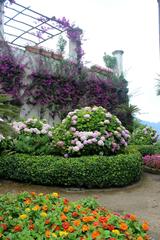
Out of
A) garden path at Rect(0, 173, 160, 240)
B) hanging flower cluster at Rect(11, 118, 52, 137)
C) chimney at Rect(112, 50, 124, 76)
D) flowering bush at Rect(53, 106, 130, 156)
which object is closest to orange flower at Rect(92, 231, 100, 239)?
Answer: garden path at Rect(0, 173, 160, 240)

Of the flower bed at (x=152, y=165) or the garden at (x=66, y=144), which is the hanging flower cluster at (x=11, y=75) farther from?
the flower bed at (x=152, y=165)

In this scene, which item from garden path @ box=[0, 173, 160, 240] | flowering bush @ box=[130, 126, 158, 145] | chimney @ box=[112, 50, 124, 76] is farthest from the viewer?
chimney @ box=[112, 50, 124, 76]

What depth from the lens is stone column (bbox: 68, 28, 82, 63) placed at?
13.4 metres

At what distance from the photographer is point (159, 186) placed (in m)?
8.06

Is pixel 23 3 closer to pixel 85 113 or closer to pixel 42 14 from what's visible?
pixel 42 14

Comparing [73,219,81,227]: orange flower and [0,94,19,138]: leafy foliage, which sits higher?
[0,94,19,138]: leafy foliage

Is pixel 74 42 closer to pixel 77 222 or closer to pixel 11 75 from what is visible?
pixel 11 75

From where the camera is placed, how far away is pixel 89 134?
792 centimetres

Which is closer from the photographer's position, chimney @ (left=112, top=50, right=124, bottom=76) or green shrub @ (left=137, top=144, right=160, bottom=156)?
green shrub @ (left=137, top=144, right=160, bottom=156)

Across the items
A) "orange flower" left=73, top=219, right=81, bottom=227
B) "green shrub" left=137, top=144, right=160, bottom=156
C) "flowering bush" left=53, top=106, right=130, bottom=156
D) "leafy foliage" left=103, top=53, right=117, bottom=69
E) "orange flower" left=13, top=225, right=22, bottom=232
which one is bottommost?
"orange flower" left=13, top=225, right=22, bottom=232

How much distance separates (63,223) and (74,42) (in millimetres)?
10459

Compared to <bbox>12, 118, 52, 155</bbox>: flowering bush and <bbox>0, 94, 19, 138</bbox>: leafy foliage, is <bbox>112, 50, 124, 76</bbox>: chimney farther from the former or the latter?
<bbox>0, 94, 19, 138</bbox>: leafy foliage

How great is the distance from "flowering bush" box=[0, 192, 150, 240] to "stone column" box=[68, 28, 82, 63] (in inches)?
A: 367

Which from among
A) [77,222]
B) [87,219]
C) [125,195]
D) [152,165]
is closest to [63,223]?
[77,222]
